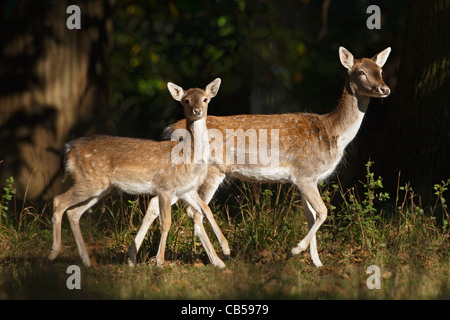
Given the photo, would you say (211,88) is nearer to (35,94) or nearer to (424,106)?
(35,94)

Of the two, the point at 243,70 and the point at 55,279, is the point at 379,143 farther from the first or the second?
the point at 243,70

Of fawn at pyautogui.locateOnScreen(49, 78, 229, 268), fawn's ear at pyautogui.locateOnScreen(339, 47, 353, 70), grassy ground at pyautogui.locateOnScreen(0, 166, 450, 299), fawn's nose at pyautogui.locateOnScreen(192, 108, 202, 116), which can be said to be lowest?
grassy ground at pyautogui.locateOnScreen(0, 166, 450, 299)

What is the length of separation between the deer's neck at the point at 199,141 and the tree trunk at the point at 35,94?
2.20 metres

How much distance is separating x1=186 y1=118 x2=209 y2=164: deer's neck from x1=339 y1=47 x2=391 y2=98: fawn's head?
163cm

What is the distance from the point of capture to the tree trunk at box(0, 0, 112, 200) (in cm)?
853

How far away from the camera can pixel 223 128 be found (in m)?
7.66

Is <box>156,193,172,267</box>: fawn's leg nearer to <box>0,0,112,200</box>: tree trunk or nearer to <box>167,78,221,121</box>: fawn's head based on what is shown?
<box>167,78,221,121</box>: fawn's head

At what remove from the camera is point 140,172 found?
7.01 m

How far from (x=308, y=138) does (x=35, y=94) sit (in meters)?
3.22

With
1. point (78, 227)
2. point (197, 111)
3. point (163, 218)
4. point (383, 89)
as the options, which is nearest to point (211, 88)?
point (197, 111)

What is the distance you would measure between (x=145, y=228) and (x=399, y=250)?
2.44m

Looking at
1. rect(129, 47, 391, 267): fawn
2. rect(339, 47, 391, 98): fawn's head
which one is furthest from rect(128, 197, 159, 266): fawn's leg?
rect(339, 47, 391, 98): fawn's head

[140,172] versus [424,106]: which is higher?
[424,106]
